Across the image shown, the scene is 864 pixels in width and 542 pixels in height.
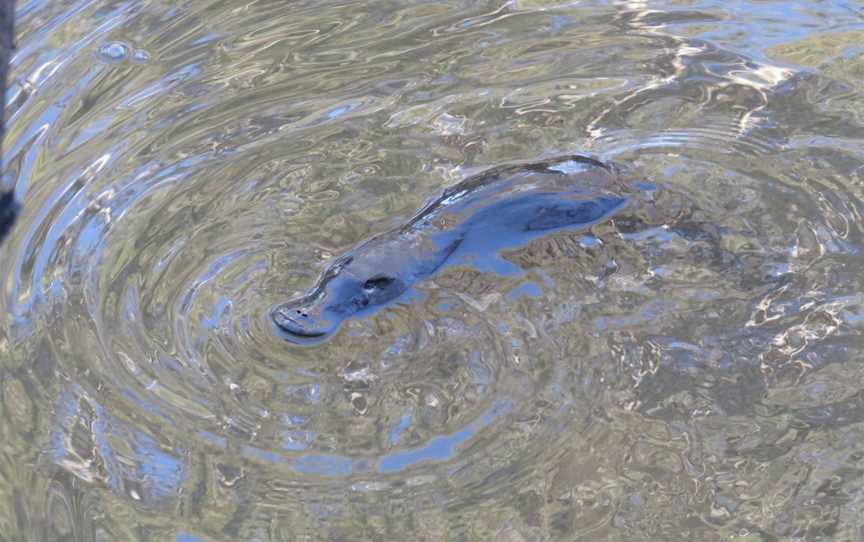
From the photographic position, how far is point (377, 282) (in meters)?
4.18

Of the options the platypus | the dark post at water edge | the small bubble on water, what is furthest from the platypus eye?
the dark post at water edge

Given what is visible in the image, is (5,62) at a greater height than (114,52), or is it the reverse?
(5,62)

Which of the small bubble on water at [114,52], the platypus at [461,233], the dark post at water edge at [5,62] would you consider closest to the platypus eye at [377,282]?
the platypus at [461,233]

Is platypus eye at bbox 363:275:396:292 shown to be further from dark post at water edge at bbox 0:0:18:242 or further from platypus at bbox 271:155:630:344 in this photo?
dark post at water edge at bbox 0:0:18:242

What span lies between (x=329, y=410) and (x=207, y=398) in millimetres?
399

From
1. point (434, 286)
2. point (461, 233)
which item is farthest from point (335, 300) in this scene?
point (461, 233)

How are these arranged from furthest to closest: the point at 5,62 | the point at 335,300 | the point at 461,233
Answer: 1. the point at 461,233
2. the point at 335,300
3. the point at 5,62

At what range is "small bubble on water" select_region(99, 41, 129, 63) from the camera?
18.8ft

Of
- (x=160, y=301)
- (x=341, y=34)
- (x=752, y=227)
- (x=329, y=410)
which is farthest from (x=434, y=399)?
(x=341, y=34)

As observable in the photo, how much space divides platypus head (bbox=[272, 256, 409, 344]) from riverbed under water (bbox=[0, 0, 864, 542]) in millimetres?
57

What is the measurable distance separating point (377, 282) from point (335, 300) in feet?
0.55

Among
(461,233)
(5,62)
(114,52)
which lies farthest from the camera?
(114,52)

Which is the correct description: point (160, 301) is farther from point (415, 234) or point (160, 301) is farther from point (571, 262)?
point (571, 262)

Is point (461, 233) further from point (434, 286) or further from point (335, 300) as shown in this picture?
point (335, 300)
